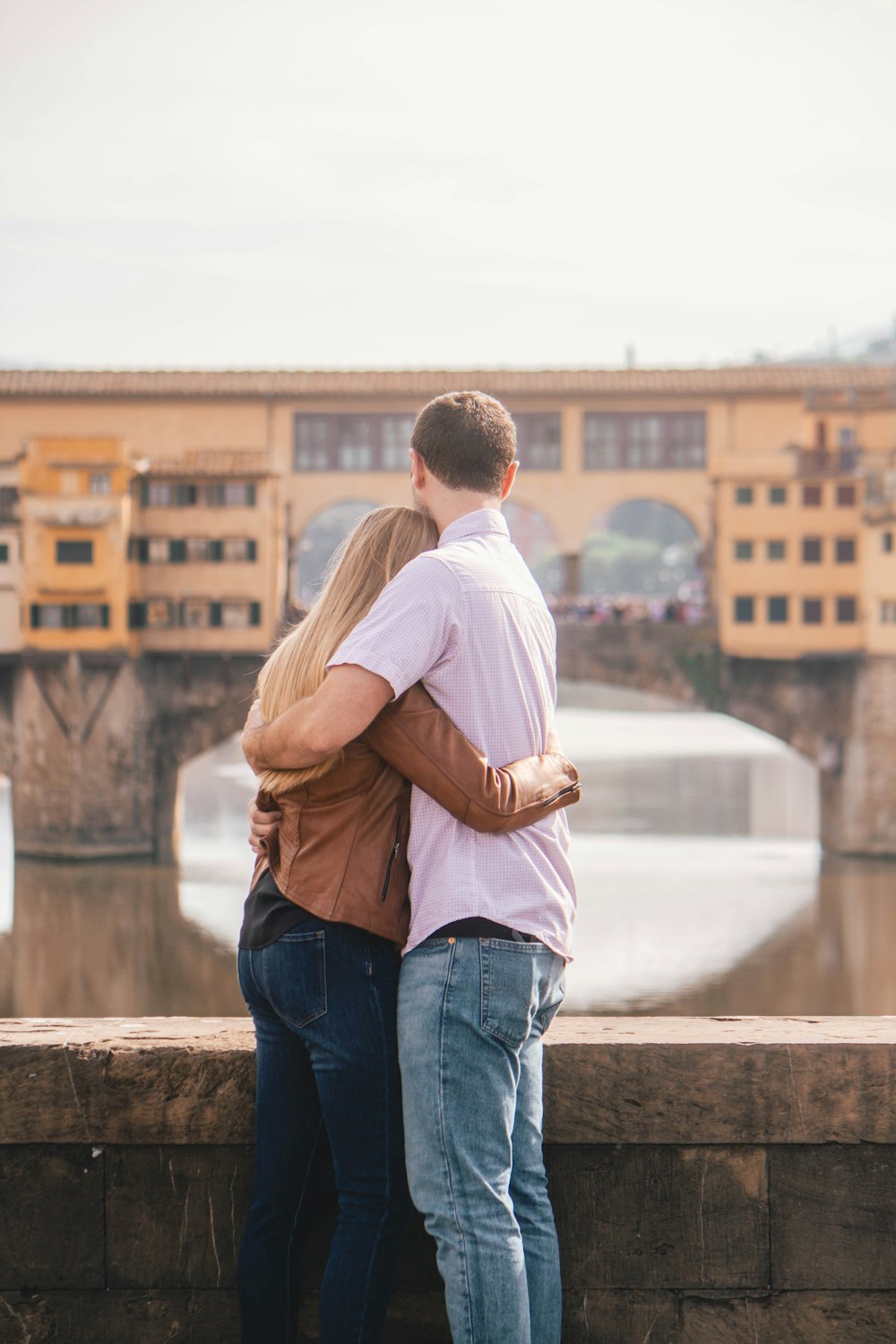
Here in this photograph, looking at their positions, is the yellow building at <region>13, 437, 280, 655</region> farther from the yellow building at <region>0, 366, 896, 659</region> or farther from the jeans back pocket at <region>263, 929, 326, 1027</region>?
the jeans back pocket at <region>263, 929, 326, 1027</region>

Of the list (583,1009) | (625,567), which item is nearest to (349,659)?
(583,1009)

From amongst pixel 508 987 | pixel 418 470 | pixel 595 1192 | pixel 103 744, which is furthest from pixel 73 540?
pixel 508 987

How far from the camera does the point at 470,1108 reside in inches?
70.8

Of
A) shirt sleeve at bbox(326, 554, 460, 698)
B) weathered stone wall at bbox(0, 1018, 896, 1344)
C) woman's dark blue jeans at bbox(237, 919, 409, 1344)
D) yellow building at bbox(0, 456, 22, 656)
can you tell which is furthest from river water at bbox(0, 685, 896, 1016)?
shirt sleeve at bbox(326, 554, 460, 698)

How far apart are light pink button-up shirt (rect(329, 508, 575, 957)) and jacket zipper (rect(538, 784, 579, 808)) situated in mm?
32

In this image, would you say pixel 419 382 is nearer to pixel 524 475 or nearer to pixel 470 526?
pixel 524 475

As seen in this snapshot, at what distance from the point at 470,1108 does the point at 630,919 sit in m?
16.3

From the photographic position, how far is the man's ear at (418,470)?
193 cm

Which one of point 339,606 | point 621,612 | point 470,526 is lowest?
point 339,606

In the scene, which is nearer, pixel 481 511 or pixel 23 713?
pixel 481 511

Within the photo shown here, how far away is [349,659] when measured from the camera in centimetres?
181

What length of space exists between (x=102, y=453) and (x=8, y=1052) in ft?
67.6

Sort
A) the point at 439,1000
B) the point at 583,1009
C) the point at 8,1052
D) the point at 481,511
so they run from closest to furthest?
the point at 439,1000, the point at 481,511, the point at 8,1052, the point at 583,1009

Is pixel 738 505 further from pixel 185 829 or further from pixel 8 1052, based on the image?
pixel 8 1052
